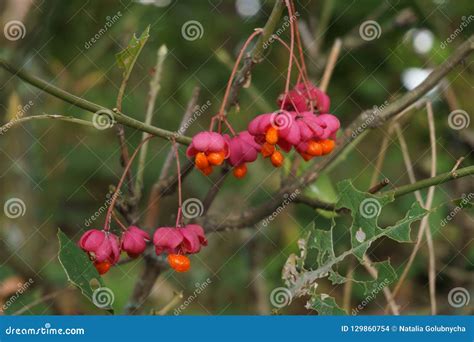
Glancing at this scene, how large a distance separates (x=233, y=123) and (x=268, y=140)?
1070 mm

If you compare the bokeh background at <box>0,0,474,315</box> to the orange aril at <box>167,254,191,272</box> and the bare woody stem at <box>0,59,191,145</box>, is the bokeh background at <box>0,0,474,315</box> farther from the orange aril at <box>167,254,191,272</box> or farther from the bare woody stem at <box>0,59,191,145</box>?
the bare woody stem at <box>0,59,191,145</box>

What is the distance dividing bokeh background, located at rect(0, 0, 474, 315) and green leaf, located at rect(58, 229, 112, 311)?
753 millimetres

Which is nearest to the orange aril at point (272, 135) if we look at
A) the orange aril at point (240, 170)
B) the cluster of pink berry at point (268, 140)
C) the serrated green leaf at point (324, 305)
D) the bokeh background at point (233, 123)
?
the cluster of pink berry at point (268, 140)

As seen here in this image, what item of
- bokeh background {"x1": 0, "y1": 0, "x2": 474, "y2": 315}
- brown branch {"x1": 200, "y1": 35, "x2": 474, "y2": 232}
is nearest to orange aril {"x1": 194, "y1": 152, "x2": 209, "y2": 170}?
brown branch {"x1": 200, "y1": 35, "x2": 474, "y2": 232}

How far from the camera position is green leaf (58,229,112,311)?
1.19m

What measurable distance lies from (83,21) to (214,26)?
1.42ft

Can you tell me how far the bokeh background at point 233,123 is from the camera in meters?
2.11

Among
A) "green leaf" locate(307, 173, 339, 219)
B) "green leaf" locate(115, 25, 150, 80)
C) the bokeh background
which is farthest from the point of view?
the bokeh background

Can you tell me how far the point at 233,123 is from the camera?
2279 mm

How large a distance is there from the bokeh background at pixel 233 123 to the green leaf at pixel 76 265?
2.47 feet

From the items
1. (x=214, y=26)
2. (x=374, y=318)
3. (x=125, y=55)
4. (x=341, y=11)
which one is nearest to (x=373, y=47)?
(x=341, y=11)

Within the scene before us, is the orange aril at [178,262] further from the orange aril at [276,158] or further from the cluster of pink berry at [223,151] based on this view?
the orange aril at [276,158]

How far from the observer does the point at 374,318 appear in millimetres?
1524

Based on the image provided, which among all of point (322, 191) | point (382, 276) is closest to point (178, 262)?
point (382, 276)
